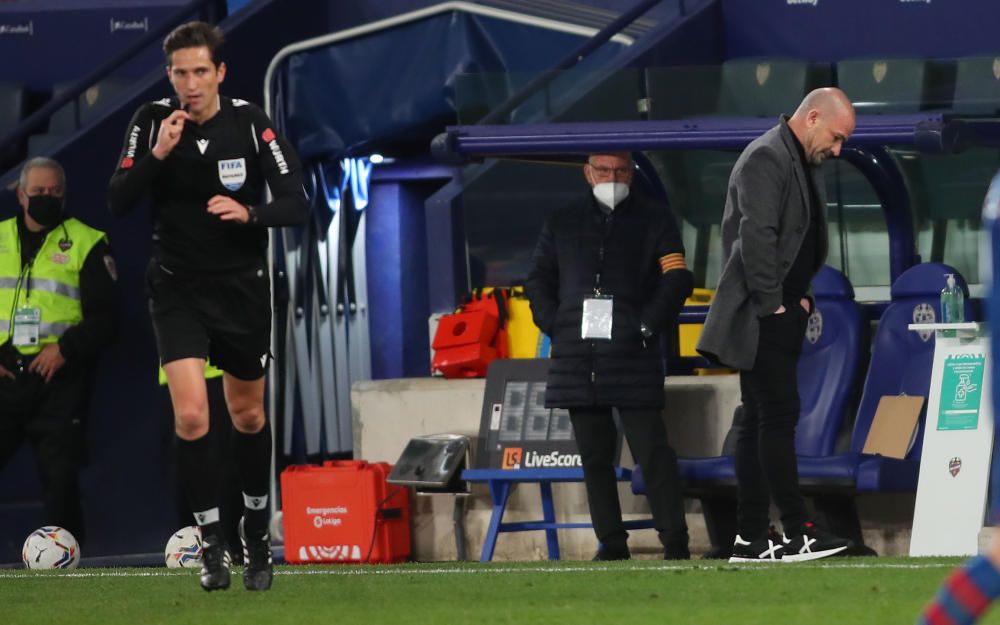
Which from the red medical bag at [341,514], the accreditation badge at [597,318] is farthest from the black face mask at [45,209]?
the accreditation badge at [597,318]

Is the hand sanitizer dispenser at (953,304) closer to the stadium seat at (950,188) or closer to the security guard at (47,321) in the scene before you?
the stadium seat at (950,188)

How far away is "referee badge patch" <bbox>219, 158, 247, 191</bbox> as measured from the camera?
6895mm

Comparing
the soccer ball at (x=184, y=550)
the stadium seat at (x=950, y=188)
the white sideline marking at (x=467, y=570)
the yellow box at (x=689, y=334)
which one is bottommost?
the soccer ball at (x=184, y=550)

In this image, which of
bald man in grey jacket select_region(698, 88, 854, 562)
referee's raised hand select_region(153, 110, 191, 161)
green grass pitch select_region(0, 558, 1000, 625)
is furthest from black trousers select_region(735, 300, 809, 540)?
referee's raised hand select_region(153, 110, 191, 161)

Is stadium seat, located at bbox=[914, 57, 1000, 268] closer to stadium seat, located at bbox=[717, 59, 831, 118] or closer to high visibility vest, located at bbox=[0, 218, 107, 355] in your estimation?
stadium seat, located at bbox=[717, 59, 831, 118]

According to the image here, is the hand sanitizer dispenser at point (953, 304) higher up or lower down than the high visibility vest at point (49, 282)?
lower down

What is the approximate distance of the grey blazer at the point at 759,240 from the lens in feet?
24.7

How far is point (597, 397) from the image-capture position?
9.00 metres

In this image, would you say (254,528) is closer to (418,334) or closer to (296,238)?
(296,238)

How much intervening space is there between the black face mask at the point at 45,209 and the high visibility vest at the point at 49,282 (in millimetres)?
62

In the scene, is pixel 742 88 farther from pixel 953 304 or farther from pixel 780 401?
pixel 780 401

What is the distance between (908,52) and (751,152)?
5.43m

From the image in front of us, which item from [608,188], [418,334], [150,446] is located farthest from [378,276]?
[608,188]

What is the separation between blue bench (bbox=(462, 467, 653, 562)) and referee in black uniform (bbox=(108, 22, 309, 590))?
299 cm
